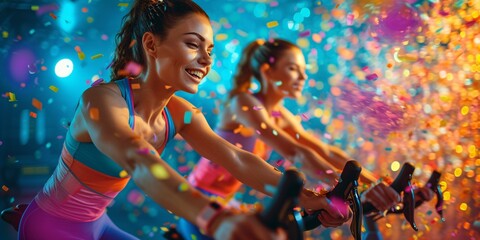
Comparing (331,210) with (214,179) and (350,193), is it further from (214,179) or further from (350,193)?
(214,179)

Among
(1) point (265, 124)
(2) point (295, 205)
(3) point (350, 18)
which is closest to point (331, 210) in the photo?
(2) point (295, 205)

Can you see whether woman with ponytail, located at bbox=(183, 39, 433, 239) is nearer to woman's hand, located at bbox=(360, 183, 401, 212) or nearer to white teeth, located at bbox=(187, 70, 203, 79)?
woman's hand, located at bbox=(360, 183, 401, 212)

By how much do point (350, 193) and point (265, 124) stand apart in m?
1.06

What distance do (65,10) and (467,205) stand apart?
3107 mm

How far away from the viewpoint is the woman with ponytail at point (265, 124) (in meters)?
2.41

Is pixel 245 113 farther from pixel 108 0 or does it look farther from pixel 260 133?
pixel 108 0

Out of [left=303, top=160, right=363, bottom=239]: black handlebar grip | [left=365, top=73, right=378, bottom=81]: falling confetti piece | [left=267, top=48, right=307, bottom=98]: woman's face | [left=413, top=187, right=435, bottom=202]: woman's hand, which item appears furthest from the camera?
[left=365, top=73, right=378, bottom=81]: falling confetti piece

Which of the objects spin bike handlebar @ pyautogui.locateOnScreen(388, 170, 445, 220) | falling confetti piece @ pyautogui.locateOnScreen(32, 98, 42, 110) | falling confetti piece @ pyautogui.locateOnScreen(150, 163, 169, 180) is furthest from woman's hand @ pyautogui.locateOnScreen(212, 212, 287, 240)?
falling confetti piece @ pyautogui.locateOnScreen(32, 98, 42, 110)

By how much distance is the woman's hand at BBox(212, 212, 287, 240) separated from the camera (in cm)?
83

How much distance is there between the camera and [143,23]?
1.81 meters

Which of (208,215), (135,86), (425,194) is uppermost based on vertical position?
(135,86)

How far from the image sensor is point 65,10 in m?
3.91

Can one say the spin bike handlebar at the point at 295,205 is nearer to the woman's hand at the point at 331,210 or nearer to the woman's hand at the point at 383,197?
the woman's hand at the point at 331,210

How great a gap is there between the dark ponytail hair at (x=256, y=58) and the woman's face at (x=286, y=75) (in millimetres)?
35
